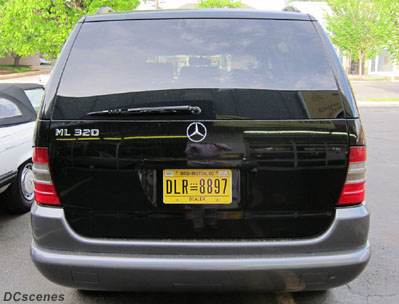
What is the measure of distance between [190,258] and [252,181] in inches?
20.9

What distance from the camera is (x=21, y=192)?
431 centimetres

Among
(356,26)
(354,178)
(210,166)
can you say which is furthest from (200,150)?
(356,26)

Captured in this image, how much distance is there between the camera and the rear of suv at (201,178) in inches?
76.7

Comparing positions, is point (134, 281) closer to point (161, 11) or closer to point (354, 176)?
point (354, 176)

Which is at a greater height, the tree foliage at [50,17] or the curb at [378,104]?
the tree foliage at [50,17]

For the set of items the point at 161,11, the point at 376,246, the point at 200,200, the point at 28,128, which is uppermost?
the point at 161,11

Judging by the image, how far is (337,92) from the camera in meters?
2.02

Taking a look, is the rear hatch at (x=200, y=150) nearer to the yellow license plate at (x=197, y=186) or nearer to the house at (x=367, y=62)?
the yellow license plate at (x=197, y=186)

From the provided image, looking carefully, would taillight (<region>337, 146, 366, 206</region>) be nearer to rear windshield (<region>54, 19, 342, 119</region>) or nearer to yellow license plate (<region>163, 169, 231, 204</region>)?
rear windshield (<region>54, 19, 342, 119</region>)

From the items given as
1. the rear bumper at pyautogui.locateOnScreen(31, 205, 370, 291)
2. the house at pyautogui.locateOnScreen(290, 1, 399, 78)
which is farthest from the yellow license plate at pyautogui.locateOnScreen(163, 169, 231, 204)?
the house at pyautogui.locateOnScreen(290, 1, 399, 78)

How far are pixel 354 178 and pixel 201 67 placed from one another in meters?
1.06

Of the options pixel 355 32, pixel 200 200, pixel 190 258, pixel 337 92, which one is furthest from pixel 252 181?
pixel 355 32

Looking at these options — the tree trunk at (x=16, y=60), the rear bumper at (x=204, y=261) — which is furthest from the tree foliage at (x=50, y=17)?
the tree trunk at (x=16, y=60)

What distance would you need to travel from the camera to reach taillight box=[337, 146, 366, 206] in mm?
2006
